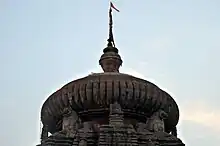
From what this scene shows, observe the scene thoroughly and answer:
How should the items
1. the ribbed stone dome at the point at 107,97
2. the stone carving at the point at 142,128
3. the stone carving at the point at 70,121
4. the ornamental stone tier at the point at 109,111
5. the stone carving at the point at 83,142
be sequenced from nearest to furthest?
the stone carving at the point at 83,142
the ornamental stone tier at the point at 109,111
the stone carving at the point at 142,128
the stone carving at the point at 70,121
the ribbed stone dome at the point at 107,97

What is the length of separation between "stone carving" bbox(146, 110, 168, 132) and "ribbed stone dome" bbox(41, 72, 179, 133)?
30 cm

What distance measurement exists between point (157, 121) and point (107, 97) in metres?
2.75

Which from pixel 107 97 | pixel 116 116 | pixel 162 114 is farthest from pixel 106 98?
pixel 162 114

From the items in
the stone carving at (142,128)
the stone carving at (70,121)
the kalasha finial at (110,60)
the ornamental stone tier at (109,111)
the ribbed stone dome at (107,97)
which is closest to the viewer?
the ornamental stone tier at (109,111)

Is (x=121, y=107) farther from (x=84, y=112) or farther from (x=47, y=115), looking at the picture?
(x=47, y=115)

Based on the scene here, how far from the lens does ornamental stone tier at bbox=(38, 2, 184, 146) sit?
91.5ft

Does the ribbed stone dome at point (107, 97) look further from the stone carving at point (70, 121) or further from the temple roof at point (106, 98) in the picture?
the stone carving at point (70, 121)

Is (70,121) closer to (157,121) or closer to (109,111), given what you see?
(109,111)

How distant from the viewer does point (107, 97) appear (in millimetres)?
29078

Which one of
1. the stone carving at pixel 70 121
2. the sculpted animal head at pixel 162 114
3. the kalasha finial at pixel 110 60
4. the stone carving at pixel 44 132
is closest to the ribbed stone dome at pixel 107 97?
the sculpted animal head at pixel 162 114

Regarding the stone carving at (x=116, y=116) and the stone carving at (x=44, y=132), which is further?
the stone carving at (x=44, y=132)

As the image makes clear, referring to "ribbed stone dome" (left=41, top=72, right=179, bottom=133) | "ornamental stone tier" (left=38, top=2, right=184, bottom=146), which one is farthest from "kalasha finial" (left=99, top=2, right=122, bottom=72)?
"ribbed stone dome" (left=41, top=72, right=179, bottom=133)

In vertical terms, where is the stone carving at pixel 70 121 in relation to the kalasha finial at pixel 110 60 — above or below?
below

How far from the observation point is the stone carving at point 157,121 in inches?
1150
